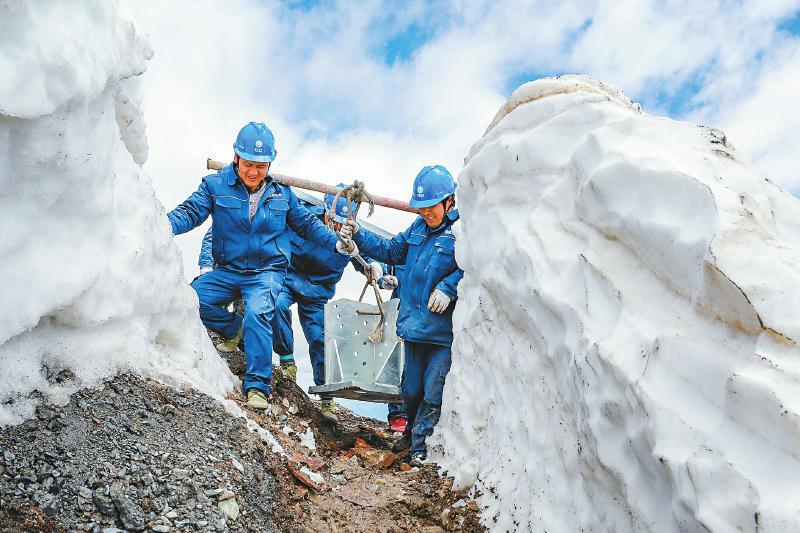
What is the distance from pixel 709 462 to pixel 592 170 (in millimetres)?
1650

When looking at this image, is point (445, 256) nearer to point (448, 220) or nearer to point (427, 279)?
point (427, 279)

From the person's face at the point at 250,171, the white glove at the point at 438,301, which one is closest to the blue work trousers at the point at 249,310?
the person's face at the point at 250,171

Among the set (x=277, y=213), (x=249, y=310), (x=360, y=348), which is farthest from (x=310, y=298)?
(x=249, y=310)

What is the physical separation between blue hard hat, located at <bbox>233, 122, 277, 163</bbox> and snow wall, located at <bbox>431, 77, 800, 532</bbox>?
199cm

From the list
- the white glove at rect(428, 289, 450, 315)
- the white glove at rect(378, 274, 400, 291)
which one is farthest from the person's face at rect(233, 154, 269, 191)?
the white glove at rect(378, 274, 400, 291)

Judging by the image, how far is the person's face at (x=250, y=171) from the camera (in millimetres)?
5781

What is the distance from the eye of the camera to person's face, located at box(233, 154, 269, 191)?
5781 mm

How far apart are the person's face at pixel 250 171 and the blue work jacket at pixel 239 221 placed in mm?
53

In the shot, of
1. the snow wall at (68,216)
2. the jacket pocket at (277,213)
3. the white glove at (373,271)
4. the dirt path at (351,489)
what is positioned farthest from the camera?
the white glove at (373,271)

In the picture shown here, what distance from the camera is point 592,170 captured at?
347 cm

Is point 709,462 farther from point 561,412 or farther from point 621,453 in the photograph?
point 561,412

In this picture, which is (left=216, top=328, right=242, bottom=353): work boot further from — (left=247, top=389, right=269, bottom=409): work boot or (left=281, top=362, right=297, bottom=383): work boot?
(left=247, top=389, right=269, bottom=409): work boot

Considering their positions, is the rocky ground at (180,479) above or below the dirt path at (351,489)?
above

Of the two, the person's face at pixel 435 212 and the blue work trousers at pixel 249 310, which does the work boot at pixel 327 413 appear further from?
the person's face at pixel 435 212
